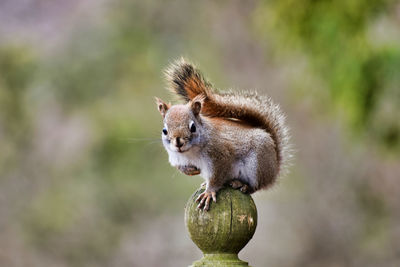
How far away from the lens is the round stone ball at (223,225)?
6.91 feet

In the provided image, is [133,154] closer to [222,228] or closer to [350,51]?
[350,51]

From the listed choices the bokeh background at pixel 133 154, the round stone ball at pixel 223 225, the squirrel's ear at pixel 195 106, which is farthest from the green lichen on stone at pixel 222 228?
the bokeh background at pixel 133 154

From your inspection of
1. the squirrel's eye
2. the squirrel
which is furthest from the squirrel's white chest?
the squirrel's eye

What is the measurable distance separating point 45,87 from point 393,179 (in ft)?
15.9

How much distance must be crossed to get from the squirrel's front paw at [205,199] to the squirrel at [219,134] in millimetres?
44

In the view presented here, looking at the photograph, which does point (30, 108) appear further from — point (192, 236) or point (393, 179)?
point (192, 236)

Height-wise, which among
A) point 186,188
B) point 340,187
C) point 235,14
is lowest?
point 340,187

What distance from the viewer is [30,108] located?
32.6ft

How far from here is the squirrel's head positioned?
2.31 meters

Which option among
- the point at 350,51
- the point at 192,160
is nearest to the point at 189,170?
the point at 192,160

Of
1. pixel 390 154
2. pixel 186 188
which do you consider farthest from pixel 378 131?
pixel 186 188

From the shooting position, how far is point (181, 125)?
233 cm

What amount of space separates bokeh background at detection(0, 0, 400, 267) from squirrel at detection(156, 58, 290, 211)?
573 cm

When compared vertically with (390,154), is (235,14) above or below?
above
